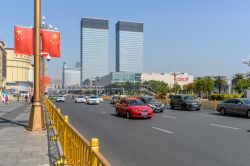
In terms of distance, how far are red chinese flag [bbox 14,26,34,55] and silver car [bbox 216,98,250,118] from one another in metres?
16.8

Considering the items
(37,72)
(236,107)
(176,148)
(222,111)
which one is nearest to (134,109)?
(236,107)

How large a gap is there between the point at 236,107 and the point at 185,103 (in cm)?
884

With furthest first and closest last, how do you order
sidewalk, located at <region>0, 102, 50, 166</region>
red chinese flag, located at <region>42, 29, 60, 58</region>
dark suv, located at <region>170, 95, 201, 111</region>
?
dark suv, located at <region>170, 95, 201, 111</region> < red chinese flag, located at <region>42, 29, 60, 58</region> < sidewalk, located at <region>0, 102, 50, 166</region>

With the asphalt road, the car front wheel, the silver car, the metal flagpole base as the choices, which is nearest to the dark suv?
the silver car

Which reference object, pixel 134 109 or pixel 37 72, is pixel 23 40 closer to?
pixel 37 72

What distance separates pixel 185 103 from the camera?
34.7 m

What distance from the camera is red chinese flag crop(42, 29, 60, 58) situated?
18.1m

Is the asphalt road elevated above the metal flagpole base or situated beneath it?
situated beneath

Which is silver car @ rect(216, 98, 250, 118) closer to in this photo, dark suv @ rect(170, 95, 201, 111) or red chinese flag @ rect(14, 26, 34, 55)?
dark suv @ rect(170, 95, 201, 111)

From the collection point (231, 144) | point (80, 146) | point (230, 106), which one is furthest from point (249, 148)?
point (230, 106)

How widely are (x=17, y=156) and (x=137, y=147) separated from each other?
4.08m

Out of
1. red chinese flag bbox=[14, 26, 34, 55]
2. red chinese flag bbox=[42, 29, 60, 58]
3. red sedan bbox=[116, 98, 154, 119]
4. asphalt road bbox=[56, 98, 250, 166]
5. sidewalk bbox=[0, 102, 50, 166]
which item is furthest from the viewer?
red sedan bbox=[116, 98, 154, 119]

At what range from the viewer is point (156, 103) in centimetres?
3125

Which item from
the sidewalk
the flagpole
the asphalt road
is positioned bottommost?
the asphalt road
